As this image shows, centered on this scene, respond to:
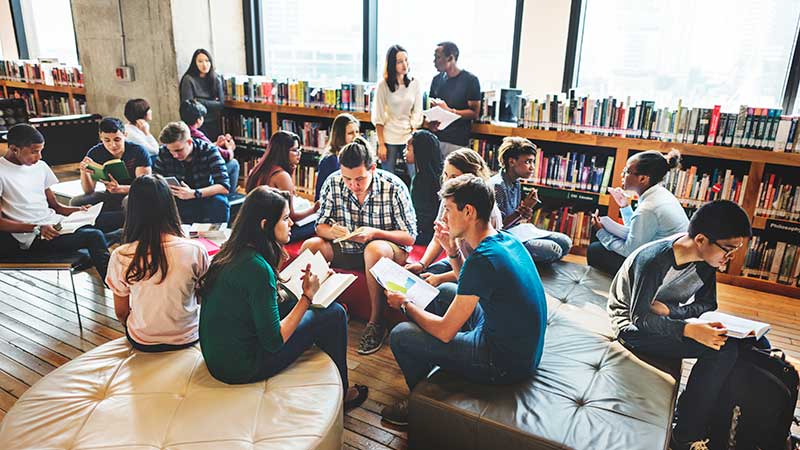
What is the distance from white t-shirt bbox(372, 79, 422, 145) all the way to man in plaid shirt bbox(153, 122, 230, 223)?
154cm

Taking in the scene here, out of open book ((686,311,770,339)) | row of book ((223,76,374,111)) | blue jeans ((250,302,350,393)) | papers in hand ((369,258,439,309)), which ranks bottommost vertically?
blue jeans ((250,302,350,393))

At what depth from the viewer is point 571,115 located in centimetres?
441

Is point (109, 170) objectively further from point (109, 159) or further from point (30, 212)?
point (30, 212)

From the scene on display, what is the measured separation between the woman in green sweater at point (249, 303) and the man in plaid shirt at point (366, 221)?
102 cm

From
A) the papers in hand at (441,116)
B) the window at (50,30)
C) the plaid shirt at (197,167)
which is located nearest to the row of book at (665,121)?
the papers in hand at (441,116)

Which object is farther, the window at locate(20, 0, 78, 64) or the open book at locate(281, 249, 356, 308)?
the window at locate(20, 0, 78, 64)

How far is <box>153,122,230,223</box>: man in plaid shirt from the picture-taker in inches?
157

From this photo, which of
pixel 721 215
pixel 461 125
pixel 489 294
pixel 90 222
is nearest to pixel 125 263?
pixel 489 294

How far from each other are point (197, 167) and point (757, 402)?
3.71 metres

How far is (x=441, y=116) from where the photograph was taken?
4.67m

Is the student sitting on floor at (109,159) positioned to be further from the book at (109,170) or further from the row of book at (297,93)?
the row of book at (297,93)

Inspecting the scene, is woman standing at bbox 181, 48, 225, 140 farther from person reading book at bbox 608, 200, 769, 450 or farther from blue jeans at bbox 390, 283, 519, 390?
person reading book at bbox 608, 200, 769, 450

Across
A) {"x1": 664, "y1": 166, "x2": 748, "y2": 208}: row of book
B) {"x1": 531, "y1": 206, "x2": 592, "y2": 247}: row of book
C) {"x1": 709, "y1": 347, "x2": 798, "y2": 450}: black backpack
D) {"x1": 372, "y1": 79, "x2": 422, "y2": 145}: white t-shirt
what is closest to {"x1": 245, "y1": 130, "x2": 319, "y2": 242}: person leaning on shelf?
{"x1": 372, "y1": 79, "x2": 422, "y2": 145}: white t-shirt

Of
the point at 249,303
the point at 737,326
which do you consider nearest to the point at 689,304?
the point at 737,326
